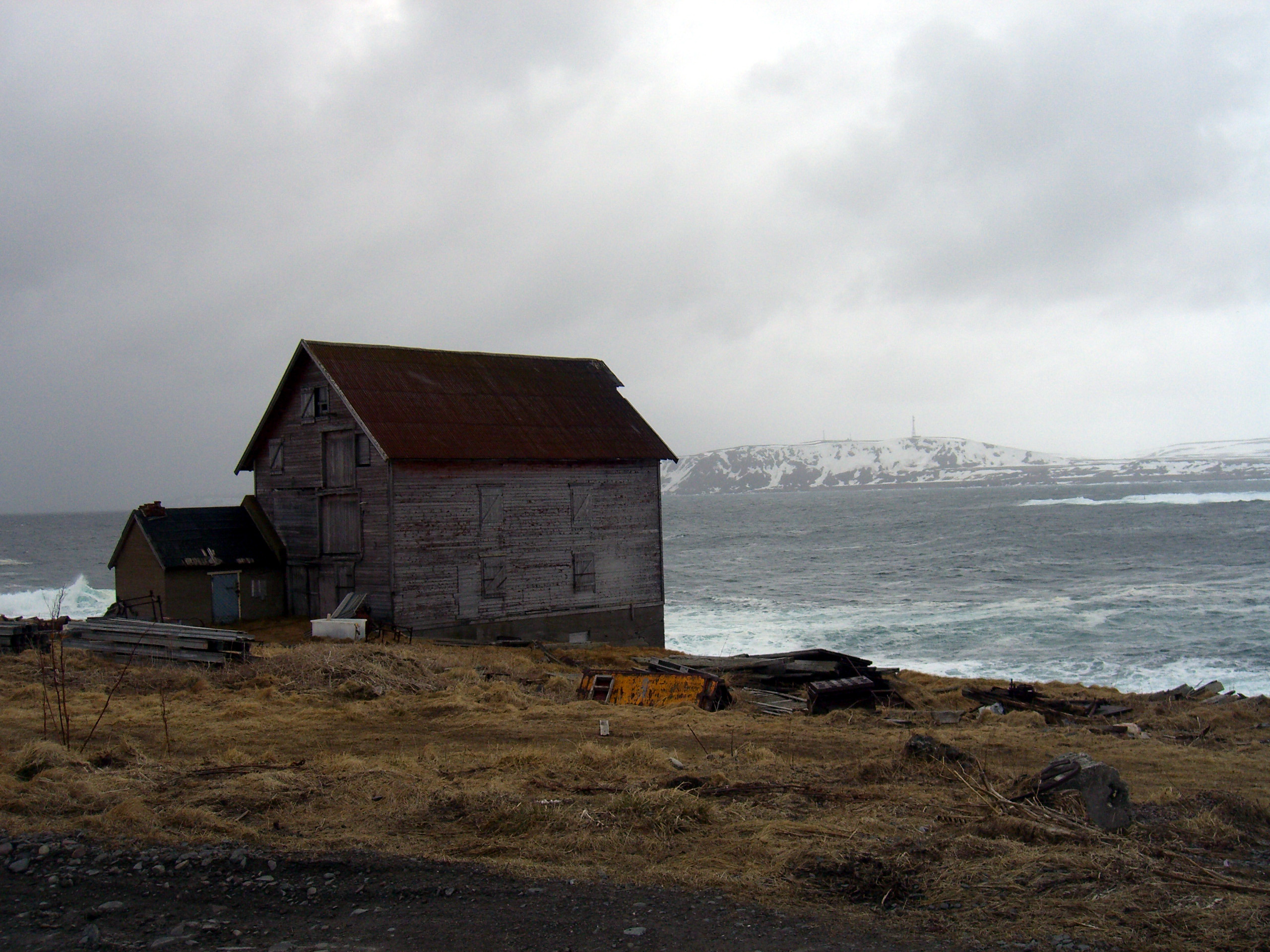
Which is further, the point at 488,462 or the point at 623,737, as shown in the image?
the point at 488,462

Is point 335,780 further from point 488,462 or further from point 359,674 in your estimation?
point 488,462

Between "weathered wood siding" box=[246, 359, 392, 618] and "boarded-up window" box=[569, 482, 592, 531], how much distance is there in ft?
20.2

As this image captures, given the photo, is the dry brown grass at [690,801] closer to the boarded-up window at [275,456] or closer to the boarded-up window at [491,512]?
the boarded-up window at [491,512]

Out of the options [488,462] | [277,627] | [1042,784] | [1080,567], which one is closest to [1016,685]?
[1042,784]

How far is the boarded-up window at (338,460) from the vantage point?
2864 centimetres

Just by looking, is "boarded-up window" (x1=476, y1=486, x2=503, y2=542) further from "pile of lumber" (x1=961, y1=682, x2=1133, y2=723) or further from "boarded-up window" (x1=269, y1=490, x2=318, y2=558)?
"pile of lumber" (x1=961, y1=682, x2=1133, y2=723)

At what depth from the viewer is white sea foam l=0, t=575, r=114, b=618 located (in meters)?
53.1

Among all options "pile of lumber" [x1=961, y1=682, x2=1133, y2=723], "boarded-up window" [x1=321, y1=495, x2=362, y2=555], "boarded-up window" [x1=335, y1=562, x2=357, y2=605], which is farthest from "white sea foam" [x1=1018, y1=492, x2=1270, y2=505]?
"boarded-up window" [x1=335, y1=562, x2=357, y2=605]

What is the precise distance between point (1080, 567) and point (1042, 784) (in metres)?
59.0

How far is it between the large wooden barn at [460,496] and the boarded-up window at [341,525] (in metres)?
0.06

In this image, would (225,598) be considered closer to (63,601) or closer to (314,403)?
(314,403)

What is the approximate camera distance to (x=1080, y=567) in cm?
6338

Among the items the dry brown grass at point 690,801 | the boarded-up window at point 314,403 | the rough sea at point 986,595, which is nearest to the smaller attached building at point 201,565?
the boarded-up window at point 314,403

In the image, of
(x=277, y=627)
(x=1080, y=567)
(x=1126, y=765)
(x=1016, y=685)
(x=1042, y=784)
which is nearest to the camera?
(x=1042, y=784)
